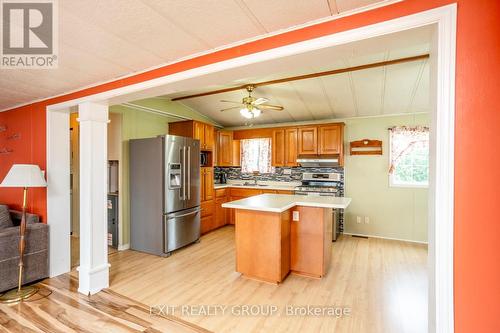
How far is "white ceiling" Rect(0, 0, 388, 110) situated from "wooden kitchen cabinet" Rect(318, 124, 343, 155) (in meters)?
3.45

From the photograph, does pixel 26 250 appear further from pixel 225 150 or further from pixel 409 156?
pixel 409 156

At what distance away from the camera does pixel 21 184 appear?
2.47 metres

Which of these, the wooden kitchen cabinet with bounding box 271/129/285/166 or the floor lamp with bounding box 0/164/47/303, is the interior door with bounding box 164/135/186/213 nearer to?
the floor lamp with bounding box 0/164/47/303

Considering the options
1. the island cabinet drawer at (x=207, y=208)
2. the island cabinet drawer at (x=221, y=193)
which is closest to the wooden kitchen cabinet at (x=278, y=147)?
the island cabinet drawer at (x=221, y=193)

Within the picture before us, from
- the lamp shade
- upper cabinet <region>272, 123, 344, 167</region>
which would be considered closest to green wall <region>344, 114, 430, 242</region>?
upper cabinet <region>272, 123, 344, 167</region>

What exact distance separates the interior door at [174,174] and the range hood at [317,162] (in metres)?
2.34

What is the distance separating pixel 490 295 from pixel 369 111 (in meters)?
3.88

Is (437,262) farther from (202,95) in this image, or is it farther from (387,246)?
(202,95)

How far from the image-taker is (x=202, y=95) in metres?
4.23

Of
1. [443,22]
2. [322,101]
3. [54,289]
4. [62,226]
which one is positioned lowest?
[54,289]

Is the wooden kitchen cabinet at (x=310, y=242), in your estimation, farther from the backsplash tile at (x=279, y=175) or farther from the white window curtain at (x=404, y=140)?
the white window curtain at (x=404, y=140)

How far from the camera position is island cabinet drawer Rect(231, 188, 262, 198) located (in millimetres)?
5188

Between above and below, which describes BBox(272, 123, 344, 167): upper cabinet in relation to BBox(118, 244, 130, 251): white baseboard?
above

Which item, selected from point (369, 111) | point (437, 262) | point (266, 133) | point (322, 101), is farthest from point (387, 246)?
point (437, 262)
